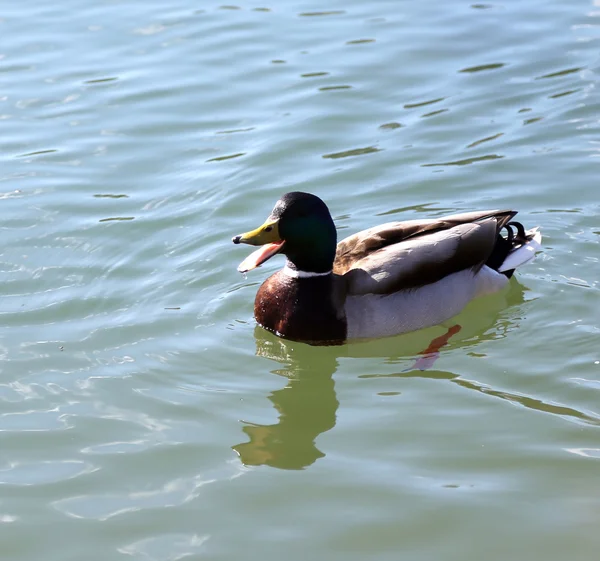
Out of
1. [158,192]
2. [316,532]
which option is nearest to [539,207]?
[158,192]

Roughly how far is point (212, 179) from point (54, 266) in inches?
69.4

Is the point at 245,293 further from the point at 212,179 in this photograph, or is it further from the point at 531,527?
the point at 531,527

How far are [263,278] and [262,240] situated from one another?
1.05 meters

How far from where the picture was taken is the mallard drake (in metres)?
7.38

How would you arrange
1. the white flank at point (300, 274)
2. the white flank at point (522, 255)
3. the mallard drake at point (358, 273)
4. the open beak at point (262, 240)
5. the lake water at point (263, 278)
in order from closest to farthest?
1. the lake water at point (263, 278)
2. the open beak at point (262, 240)
3. the mallard drake at point (358, 273)
4. the white flank at point (300, 274)
5. the white flank at point (522, 255)

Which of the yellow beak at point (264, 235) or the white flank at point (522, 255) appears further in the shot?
the white flank at point (522, 255)

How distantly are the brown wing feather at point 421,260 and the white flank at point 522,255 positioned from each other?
0.19m

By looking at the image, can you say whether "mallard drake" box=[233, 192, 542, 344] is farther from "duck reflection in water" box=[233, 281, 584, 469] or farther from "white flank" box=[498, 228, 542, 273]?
"white flank" box=[498, 228, 542, 273]

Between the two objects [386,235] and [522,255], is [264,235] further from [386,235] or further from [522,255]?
[522,255]

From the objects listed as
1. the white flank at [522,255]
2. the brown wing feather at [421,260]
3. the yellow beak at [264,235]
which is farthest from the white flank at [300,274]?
the white flank at [522,255]

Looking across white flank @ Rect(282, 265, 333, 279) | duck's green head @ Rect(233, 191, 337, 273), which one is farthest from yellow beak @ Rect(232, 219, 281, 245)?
white flank @ Rect(282, 265, 333, 279)

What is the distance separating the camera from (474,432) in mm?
6156

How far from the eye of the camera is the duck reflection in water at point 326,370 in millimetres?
6188

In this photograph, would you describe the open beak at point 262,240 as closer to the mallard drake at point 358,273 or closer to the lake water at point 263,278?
the mallard drake at point 358,273
